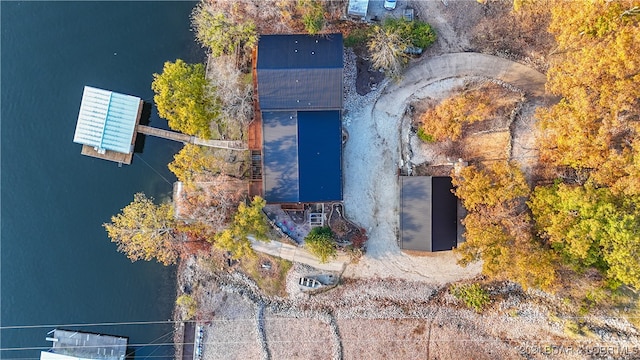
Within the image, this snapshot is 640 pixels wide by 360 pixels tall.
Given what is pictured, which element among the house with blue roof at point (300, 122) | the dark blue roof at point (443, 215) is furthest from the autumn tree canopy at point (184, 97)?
the dark blue roof at point (443, 215)

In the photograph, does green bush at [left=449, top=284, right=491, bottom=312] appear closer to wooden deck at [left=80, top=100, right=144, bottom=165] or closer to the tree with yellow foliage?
the tree with yellow foliage

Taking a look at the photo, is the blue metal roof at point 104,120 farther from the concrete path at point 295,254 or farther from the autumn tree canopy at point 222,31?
the concrete path at point 295,254

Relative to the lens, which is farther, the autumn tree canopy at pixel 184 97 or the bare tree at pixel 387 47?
the bare tree at pixel 387 47

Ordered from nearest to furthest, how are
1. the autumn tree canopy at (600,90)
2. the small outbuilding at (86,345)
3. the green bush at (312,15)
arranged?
the autumn tree canopy at (600,90) → the green bush at (312,15) → the small outbuilding at (86,345)

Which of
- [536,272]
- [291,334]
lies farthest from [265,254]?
[536,272]

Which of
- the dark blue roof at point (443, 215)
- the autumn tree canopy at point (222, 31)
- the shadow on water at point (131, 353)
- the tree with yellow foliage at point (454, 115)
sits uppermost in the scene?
the autumn tree canopy at point (222, 31)

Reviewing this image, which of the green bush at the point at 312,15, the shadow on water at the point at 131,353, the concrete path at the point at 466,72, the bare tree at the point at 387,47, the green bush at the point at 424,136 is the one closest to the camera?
the green bush at the point at 312,15

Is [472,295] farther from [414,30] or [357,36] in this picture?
[357,36]
